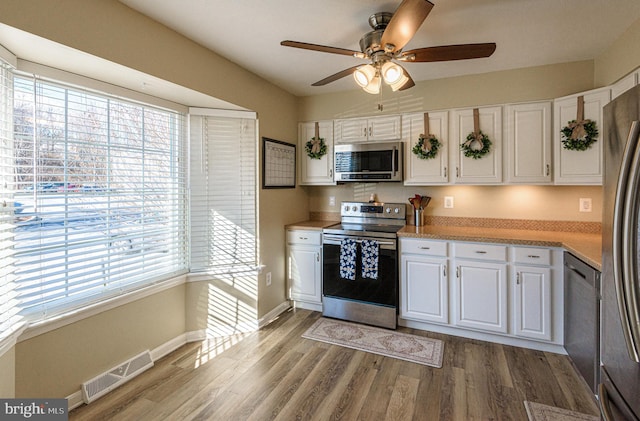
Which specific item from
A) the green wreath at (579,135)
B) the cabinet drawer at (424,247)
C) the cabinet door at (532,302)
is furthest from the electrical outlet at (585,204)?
the cabinet drawer at (424,247)

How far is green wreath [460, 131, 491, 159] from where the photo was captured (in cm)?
301

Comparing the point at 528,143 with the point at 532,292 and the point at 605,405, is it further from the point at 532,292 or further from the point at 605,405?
the point at 605,405

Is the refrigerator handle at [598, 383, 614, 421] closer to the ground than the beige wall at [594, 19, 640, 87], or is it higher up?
closer to the ground

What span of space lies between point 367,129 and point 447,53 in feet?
5.28

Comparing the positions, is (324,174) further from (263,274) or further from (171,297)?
(171,297)

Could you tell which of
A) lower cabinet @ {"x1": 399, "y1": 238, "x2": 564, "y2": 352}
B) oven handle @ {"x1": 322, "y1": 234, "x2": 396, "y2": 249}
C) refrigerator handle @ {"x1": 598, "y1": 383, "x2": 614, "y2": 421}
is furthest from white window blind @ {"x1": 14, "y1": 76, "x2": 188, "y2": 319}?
refrigerator handle @ {"x1": 598, "y1": 383, "x2": 614, "y2": 421}

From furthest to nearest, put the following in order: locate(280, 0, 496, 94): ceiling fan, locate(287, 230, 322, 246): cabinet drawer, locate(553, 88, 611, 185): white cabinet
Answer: locate(287, 230, 322, 246): cabinet drawer
locate(553, 88, 611, 185): white cabinet
locate(280, 0, 496, 94): ceiling fan

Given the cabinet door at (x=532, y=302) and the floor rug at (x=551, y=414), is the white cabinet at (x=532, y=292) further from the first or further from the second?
the floor rug at (x=551, y=414)

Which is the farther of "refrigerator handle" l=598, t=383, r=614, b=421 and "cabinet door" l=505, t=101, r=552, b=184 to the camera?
"cabinet door" l=505, t=101, r=552, b=184

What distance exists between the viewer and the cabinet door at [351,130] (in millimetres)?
3521

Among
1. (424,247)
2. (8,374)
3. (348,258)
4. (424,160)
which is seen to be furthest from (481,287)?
(8,374)

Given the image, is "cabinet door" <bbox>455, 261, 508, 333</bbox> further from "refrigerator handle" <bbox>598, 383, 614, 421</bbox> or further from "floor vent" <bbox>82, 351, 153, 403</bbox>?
"floor vent" <bbox>82, 351, 153, 403</bbox>

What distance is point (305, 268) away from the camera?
3529mm

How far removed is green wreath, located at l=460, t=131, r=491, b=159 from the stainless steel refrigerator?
1.78 m
